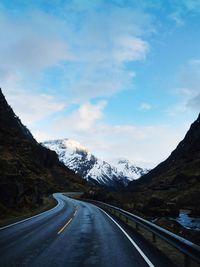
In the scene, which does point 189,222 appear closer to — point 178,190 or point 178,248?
point 178,248

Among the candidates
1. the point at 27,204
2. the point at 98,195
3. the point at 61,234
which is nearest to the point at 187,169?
the point at 98,195

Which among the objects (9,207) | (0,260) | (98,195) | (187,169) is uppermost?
(187,169)

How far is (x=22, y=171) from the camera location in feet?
191

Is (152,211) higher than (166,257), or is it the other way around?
(152,211)

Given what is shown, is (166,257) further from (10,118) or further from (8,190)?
(10,118)

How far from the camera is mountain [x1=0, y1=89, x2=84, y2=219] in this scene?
32.7 meters

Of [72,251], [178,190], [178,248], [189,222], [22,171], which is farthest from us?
[178,190]

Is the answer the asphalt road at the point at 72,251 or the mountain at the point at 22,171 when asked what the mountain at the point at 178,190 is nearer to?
the mountain at the point at 22,171

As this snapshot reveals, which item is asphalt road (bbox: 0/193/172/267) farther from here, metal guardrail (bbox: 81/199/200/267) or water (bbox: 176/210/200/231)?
water (bbox: 176/210/200/231)

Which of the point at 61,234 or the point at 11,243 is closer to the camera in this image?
the point at 11,243

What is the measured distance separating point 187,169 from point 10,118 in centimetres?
7537

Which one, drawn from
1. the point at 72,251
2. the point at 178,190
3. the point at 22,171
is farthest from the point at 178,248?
the point at 178,190

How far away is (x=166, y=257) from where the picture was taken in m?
12.4

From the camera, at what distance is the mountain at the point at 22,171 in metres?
32.7
